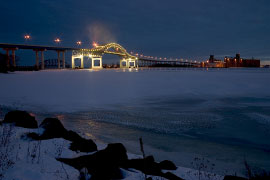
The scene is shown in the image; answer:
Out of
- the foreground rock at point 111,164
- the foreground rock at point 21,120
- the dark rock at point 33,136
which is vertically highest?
the foreground rock at point 21,120

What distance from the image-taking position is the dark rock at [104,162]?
11.8 ft

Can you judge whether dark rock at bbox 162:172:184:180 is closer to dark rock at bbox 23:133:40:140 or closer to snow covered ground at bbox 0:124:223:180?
snow covered ground at bbox 0:124:223:180

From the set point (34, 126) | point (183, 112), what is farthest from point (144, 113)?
point (34, 126)

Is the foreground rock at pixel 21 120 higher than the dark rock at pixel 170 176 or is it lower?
higher

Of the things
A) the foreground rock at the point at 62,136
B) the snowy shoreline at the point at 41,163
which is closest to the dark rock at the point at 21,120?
the foreground rock at the point at 62,136

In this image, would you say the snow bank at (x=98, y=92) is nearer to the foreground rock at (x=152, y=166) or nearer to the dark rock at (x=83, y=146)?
the dark rock at (x=83, y=146)

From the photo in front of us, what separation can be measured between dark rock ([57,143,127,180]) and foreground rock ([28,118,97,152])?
2.23ft

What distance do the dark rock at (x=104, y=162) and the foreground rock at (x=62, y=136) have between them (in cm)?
68

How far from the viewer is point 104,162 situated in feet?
12.5

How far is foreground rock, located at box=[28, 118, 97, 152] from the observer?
483 cm

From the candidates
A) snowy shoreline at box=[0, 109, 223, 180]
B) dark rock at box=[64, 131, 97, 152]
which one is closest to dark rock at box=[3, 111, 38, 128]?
snowy shoreline at box=[0, 109, 223, 180]

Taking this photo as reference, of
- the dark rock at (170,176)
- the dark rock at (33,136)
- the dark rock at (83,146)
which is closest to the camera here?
the dark rock at (170,176)

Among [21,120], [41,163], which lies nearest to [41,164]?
[41,163]

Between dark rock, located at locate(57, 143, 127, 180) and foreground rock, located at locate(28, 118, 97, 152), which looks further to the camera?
foreground rock, located at locate(28, 118, 97, 152)
